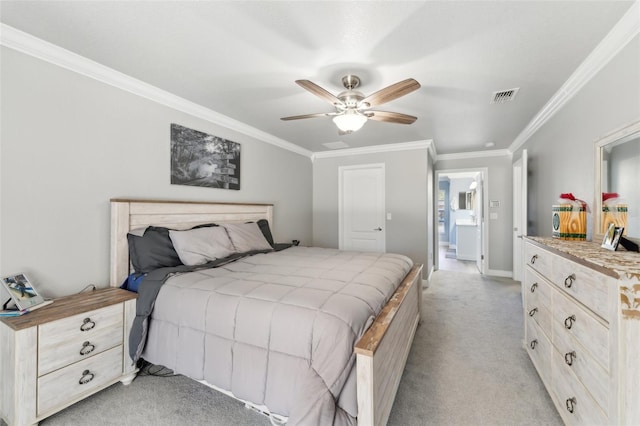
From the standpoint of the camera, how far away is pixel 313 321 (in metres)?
1.33

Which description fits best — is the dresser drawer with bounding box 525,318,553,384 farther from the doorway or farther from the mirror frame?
the doorway

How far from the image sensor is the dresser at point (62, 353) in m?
1.44

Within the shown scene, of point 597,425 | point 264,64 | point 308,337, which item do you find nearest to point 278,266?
point 308,337

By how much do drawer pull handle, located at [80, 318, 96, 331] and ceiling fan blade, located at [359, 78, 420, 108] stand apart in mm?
2442

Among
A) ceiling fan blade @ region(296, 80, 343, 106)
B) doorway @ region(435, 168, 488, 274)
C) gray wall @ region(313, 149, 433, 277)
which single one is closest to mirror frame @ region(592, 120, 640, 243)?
ceiling fan blade @ region(296, 80, 343, 106)

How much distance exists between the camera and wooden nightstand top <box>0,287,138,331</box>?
1478 millimetres

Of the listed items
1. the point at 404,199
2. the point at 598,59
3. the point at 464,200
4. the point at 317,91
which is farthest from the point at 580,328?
the point at 464,200

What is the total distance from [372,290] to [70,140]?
8.08 ft

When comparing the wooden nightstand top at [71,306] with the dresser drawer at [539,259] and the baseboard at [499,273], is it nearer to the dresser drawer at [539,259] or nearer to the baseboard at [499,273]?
the dresser drawer at [539,259]

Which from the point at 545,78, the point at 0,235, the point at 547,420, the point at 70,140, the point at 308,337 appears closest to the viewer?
the point at 308,337

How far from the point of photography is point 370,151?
4633 millimetres

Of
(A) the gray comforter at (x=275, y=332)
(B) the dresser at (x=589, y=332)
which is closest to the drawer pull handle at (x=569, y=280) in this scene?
(B) the dresser at (x=589, y=332)

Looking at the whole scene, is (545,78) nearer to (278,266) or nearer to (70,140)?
(278,266)

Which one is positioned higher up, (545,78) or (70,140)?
(545,78)
